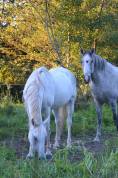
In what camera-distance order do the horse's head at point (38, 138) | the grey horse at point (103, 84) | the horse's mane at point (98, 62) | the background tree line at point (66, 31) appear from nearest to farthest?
the horse's head at point (38, 138)
the horse's mane at point (98, 62)
the grey horse at point (103, 84)
the background tree line at point (66, 31)

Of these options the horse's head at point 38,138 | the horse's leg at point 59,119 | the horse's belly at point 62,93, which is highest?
the horse's belly at point 62,93

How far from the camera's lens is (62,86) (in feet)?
26.0

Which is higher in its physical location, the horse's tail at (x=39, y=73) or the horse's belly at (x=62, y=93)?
the horse's tail at (x=39, y=73)

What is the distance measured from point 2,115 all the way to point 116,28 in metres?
5.19

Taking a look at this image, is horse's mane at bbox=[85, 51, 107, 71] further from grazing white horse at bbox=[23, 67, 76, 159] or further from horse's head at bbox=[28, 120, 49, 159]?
horse's head at bbox=[28, 120, 49, 159]

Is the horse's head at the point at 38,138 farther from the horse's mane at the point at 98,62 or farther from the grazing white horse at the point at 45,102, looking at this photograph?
the horse's mane at the point at 98,62

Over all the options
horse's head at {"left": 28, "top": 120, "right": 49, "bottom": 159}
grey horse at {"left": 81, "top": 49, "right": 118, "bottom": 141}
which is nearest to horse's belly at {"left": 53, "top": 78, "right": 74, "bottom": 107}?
grey horse at {"left": 81, "top": 49, "right": 118, "bottom": 141}

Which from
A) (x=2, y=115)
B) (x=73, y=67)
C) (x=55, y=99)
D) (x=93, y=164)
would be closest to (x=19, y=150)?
(x=55, y=99)

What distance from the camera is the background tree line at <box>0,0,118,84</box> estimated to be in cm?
1345

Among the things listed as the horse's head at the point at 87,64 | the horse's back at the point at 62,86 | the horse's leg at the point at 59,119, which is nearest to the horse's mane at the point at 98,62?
the horse's head at the point at 87,64

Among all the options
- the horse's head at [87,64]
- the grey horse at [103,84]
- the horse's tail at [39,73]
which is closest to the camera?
the horse's tail at [39,73]

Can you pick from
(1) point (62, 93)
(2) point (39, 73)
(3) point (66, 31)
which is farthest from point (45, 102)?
(3) point (66, 31)

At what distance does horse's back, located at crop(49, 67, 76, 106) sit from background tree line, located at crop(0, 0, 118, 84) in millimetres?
4894

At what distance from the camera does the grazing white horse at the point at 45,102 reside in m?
6.06
